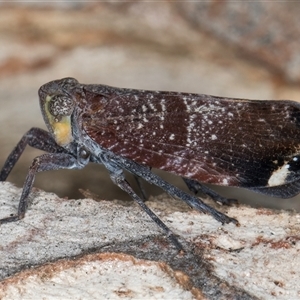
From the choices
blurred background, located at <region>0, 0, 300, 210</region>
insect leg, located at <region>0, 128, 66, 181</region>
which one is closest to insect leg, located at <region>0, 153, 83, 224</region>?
insect leg, located at <region>0, 128, 66, 181</region>

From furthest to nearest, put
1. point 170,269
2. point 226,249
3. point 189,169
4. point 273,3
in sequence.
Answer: point 273,3 < point 189,169 < point 226,249 < point 170,269

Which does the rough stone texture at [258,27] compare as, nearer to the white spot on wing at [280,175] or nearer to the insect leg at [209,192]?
the insect leg at [209,192]

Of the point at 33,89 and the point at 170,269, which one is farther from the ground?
the point at 33,89

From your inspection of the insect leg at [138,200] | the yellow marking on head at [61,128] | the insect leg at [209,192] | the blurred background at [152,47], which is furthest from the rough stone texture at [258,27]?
the insect leg at [138,200]

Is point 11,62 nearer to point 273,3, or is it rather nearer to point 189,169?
point 273,3

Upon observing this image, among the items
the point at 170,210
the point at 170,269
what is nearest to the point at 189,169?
the point at 170,210

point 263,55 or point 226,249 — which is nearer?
point 226,249

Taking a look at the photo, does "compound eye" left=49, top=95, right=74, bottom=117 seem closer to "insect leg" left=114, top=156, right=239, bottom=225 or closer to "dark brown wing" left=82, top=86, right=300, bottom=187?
"dark brown wing" left=82, top=86, right=300, bottom=187

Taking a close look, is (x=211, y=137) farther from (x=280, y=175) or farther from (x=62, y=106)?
(x=62, y=106)
